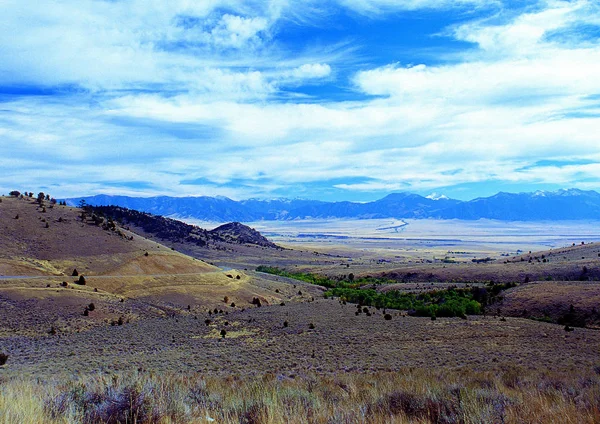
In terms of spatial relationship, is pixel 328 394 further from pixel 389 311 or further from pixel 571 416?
pixel 389 311

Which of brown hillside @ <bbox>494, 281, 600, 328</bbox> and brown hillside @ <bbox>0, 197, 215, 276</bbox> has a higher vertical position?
brown hillside @ <bbox>0, 197, 215, 276</bbox>

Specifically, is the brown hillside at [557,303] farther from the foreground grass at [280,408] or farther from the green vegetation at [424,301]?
the foreground grass at [280,408]

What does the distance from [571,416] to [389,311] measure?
118ft

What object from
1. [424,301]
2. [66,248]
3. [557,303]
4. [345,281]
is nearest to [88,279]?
[66,248]

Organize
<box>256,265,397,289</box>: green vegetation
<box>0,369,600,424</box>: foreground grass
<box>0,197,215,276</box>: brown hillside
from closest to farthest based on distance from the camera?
<box>0,369,600,424</box>: foreground grass → <box>0,197,215,276</box>: brown hillside → <box>256,265,397,289</box>: green vegetation

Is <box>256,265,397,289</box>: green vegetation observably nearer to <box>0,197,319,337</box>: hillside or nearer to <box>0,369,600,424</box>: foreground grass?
<box>0,197,319,337</box>: hillside

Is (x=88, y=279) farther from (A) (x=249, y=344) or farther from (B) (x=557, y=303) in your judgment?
(B) (x=557, y=303)

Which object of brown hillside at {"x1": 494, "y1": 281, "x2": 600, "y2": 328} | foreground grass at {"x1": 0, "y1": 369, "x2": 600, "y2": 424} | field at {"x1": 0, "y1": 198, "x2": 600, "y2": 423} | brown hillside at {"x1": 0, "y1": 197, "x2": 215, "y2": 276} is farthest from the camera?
brown hillside at {"x1": 0, "y1": 197, "x2": 215, "y2": 276}

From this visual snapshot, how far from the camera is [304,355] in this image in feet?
75.5

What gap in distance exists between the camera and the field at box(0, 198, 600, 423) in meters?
7.71

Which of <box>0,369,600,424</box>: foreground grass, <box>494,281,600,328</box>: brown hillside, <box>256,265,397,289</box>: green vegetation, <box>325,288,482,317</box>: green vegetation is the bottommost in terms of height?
<box>256,265,397,289</box>: green vegetation

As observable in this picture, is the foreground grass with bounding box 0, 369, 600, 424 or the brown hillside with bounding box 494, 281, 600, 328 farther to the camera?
the brown hillside with bounding box 494, 281, 600, 328

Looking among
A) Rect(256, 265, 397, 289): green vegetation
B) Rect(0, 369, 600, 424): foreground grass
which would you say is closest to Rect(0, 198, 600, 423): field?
Rect(0, 369, 600, 424): foreground grass

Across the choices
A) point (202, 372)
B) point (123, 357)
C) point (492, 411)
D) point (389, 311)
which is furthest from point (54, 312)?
point (492, 411)
